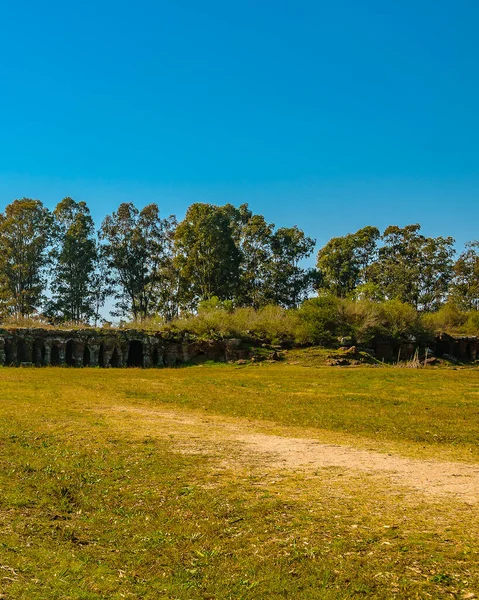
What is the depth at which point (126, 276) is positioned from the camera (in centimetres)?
6694

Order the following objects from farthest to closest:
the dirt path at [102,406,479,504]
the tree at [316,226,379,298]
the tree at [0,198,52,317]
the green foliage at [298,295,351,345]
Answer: the tree at [316,226,379,298], the tree at [0,198,52,317], the green foliage at [298,295,351,345], the dirt path at [102,406,479,504]

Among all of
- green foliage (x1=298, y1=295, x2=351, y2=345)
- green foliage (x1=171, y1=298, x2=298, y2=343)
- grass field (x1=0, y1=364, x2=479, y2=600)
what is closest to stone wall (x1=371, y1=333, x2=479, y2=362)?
green foliage (x1=298, y1=295, x2=351, y2=345)

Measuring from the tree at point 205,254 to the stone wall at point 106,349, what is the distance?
21419mm

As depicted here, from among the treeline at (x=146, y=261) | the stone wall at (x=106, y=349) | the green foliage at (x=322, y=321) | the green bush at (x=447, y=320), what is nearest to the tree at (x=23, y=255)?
the treeline at (x=146, y=261)

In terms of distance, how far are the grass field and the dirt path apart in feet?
0.33

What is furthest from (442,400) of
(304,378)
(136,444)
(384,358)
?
(384,358)

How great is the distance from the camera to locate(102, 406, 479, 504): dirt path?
918 centimetres

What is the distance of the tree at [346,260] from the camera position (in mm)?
71625

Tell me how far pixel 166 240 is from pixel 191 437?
191 ft

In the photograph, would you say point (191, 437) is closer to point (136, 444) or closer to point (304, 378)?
point (136, 444)

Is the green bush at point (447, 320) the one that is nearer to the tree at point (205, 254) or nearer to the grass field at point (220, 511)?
the tree at point (205, 254)

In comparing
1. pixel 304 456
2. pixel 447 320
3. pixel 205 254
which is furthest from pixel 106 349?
pixel 447 320

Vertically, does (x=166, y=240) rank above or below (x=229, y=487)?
above

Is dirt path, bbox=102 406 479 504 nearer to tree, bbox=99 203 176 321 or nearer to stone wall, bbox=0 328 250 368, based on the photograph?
stone wall, bbox=0 328 250 368
